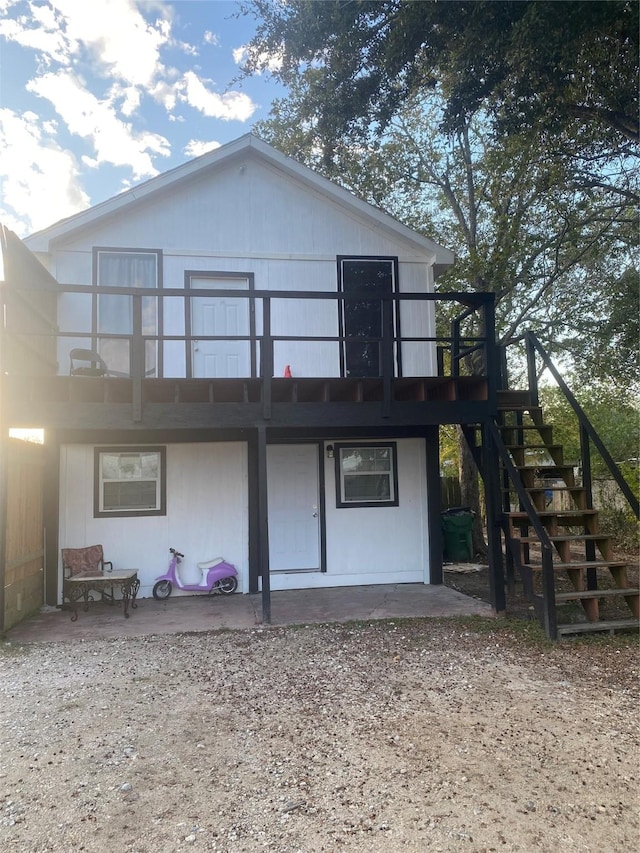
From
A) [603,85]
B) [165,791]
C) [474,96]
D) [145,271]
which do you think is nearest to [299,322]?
[145,271]

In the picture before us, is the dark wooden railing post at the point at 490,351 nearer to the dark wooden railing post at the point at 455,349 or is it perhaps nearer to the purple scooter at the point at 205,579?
the dark wooden railing post at the point at 455,349

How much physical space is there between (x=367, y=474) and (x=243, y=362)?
8.08ft

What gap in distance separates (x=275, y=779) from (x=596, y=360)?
10.3 meters

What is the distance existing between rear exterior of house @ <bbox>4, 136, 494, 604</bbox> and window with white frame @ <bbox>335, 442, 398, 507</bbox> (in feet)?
0.07

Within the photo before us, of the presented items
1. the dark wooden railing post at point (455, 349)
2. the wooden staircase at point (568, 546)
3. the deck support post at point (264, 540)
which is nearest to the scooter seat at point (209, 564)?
the deck support post at point (264, 540)

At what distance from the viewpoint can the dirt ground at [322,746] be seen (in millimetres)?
2621

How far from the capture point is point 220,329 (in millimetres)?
8242

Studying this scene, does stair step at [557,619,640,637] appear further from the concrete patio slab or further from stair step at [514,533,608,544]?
the concrete patio slab

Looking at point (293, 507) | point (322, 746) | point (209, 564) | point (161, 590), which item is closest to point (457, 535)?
point (293, 507)

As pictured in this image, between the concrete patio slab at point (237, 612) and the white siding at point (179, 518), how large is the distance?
1.85 feet

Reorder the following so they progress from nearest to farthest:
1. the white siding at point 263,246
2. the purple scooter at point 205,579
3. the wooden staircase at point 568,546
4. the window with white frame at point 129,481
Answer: the wooden staircase at point 568,546
the purple scooter at point 205,579
the window with white frame at point 129,481
the white siding at point 263,246

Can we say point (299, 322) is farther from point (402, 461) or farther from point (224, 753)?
point (224, 753)

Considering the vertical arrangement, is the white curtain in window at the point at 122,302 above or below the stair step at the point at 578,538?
above

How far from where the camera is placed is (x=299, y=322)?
27.5 feet
